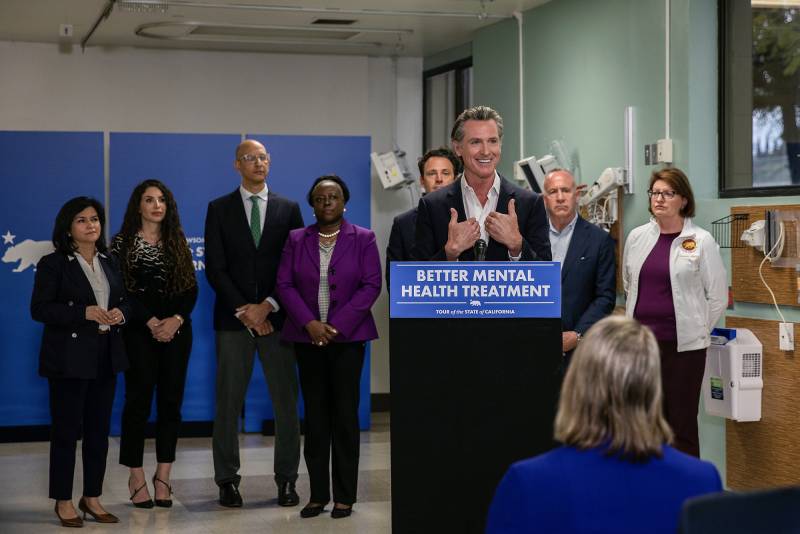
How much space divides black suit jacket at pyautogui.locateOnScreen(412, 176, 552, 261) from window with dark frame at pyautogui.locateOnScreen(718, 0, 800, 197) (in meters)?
2.29

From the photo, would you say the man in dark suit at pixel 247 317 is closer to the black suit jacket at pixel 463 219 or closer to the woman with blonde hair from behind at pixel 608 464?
the black suit jacket at pixel 463 219

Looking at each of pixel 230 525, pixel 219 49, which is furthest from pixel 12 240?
pixel 230 525

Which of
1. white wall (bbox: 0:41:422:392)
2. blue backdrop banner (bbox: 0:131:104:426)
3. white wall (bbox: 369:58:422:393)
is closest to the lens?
blue backdrop banner (bbox: 0:131:104:426)

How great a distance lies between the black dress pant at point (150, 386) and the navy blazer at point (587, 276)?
1.93m

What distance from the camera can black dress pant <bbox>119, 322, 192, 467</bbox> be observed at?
553 cm

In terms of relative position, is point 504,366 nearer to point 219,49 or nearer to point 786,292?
point 786,292

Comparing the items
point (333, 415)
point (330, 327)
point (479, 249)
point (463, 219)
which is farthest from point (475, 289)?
point (333, 415)

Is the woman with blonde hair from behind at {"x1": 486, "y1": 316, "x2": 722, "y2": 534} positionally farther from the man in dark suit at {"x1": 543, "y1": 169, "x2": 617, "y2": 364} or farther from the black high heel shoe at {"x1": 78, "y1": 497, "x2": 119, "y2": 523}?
the black high heel shoe at {"x1": 78, "y1": 497, "x2": 119, "y2": 523}

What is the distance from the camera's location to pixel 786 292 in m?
5.28

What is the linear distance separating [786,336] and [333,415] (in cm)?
222

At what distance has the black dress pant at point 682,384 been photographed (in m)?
5.33

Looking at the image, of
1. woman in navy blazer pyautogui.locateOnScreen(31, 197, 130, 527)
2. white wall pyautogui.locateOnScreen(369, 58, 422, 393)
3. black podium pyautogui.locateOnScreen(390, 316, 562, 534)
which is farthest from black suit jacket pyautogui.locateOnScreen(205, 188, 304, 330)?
white wall pyautogui.locateOnScreen(369, 58, 422, 393)

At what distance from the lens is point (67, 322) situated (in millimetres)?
5156

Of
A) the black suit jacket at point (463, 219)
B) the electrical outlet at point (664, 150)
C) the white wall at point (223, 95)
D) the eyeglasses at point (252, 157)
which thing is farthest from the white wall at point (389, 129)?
Answer: the black suit jacket at point (463, 219)
